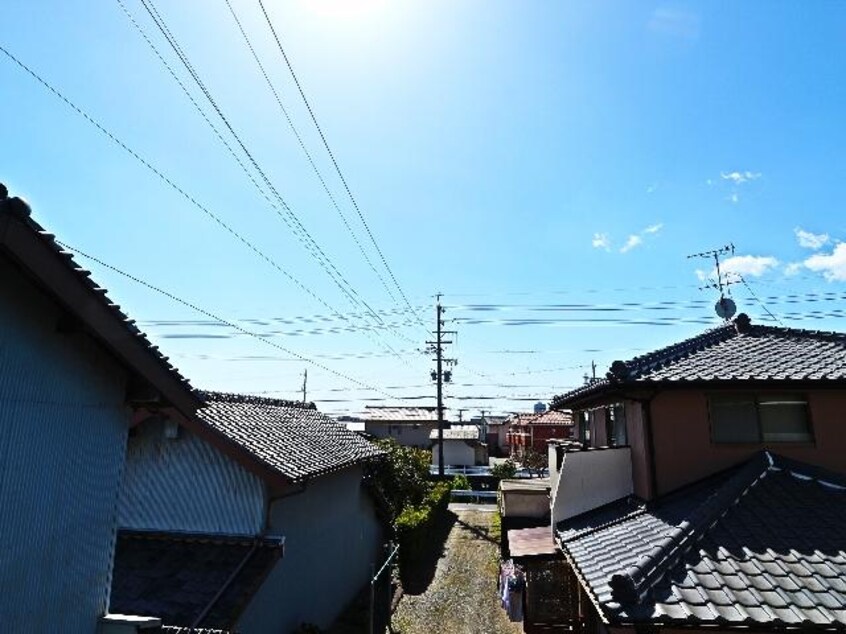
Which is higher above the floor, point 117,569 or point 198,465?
point 198,465

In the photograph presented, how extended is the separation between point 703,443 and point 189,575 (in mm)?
10208

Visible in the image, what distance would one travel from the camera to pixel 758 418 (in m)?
10.2

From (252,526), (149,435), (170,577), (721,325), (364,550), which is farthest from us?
(364,550)

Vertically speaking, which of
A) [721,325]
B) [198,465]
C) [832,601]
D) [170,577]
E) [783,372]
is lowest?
[170,577]

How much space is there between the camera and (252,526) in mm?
9883

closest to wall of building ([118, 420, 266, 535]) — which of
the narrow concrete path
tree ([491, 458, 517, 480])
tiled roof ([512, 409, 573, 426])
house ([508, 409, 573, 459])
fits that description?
the narrow concrete path

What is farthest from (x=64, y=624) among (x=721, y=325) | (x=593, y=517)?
(x=721, y=325)

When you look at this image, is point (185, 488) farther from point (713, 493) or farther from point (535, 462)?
point (535, 462)

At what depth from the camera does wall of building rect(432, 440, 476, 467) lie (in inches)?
1932

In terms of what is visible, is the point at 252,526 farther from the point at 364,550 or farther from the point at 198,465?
the point at 364,550

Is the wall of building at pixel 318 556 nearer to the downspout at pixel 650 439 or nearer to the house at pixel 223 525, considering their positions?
the house at pixel 223 525

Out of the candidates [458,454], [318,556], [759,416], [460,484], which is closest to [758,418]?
[759,416]

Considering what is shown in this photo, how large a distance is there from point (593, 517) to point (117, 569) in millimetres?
9705

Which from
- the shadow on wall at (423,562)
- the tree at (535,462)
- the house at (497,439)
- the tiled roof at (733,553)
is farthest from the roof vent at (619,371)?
the house at (497,439)
